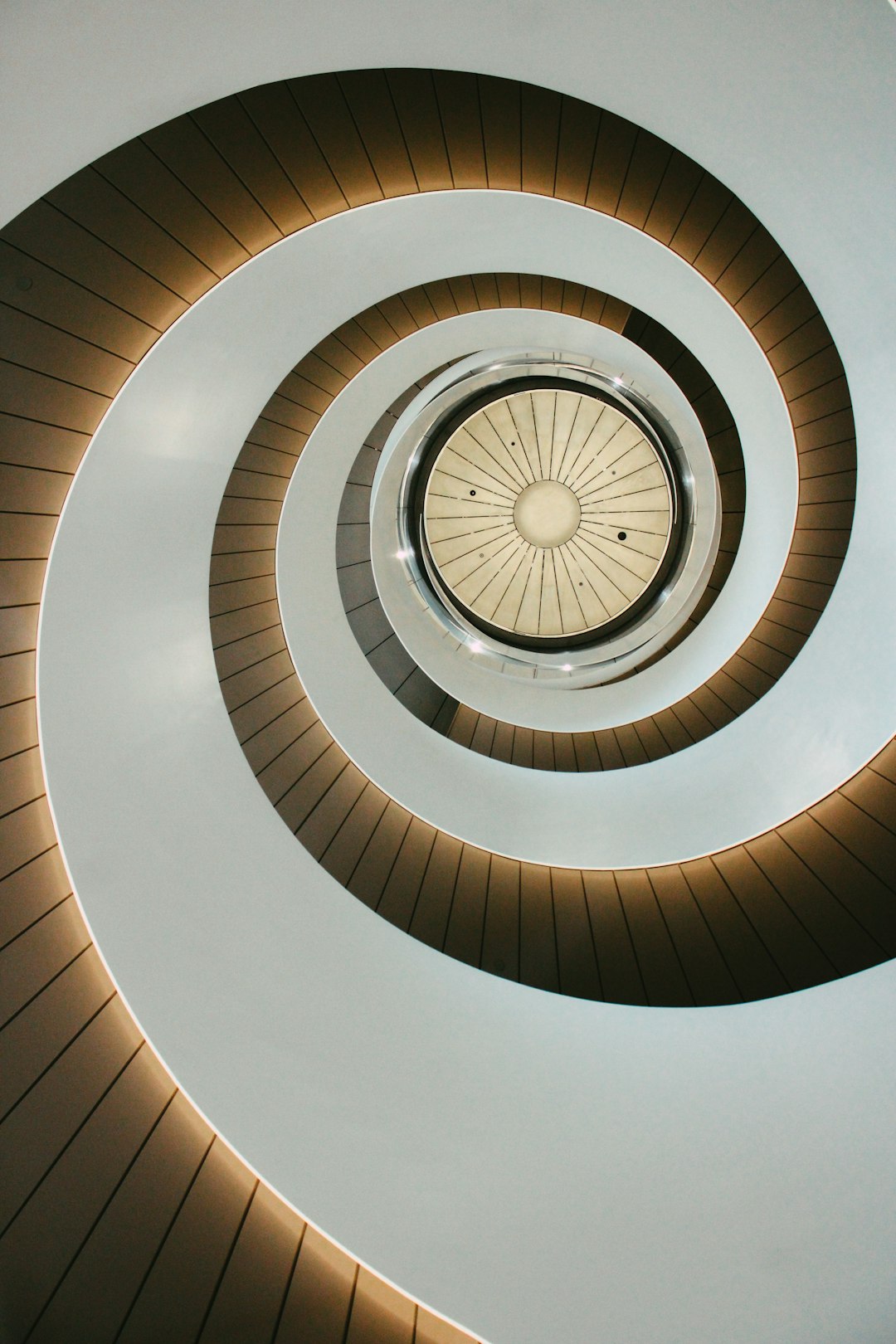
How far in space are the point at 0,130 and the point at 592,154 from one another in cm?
328

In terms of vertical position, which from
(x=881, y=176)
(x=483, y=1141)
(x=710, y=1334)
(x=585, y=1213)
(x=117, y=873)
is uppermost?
(x=881, y=176)

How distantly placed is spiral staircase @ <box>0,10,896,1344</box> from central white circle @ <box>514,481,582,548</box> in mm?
4291

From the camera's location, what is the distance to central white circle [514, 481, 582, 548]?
1207cm

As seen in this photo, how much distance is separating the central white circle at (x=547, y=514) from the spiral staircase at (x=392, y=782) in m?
4.29

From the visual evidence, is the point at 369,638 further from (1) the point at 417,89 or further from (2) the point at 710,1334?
(2) the point at 710,1334

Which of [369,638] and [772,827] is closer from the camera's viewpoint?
[772,827]

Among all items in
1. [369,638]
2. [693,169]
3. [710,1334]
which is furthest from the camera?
[369,638]

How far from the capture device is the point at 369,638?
8.37 meters

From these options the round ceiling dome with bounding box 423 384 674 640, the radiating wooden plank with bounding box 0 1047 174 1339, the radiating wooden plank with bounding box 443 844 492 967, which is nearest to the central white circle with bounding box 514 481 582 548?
the round ceiling dome with bounding box 423 384 674 640

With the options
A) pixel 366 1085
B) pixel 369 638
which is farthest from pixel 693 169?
pixel 366 1085

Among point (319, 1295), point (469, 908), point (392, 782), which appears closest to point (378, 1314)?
point (319, 1295)

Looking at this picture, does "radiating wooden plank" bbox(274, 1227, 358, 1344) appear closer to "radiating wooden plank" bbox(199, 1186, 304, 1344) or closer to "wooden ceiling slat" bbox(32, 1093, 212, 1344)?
"radiating wooden plank" bbox(199, 1186, 304, 1344)

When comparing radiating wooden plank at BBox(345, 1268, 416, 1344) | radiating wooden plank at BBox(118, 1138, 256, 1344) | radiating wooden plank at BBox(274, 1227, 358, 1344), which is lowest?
radiating wooden plank at BBox(345, 1268, 416, 1344)

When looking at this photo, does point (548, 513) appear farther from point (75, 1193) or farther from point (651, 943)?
point (75, 1193)
